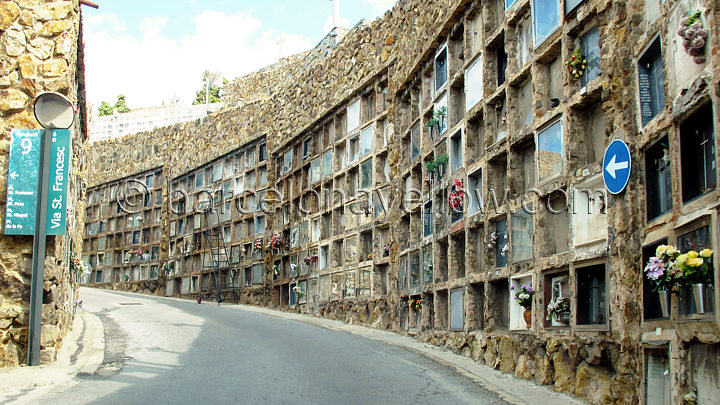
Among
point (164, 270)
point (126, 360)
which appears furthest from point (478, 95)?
point (164, 270)

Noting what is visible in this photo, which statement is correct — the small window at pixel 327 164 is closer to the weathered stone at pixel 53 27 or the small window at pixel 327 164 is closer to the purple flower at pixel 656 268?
the weathered stone at pixel 53 27

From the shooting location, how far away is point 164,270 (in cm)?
2858

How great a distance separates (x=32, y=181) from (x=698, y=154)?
7.65 m

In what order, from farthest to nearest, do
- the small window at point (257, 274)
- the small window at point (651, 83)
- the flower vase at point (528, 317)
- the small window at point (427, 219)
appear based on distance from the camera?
the small window at point (257, 274) < the small window at point (427, 219) < the flower vase at point (528, 317) < the small window at point (651, 83)

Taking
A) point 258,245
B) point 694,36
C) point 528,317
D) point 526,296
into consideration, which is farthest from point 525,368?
point 258,245

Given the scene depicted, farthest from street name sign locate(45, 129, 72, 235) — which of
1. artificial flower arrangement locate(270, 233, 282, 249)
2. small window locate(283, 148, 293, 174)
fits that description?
small window locate(283, 148, 293, 174)

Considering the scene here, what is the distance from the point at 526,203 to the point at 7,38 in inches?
280

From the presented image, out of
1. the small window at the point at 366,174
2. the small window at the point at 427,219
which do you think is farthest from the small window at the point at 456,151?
the small window at the point at 366,174

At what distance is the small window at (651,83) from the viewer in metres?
6.89

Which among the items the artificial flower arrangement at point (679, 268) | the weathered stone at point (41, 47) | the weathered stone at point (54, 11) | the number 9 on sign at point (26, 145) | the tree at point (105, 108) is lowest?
the artificial flower arrangement at point (679, 268)

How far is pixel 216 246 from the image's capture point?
25.6 m

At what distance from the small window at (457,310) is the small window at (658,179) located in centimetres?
515

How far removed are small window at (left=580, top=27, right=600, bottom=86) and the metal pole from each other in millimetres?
6544

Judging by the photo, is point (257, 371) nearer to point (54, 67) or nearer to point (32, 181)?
point (32, 181)
